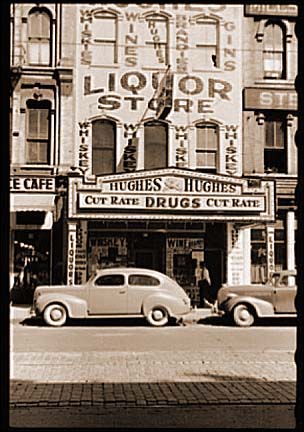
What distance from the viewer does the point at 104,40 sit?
2403 centimetres

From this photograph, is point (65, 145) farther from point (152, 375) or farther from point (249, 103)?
point (152, 375)

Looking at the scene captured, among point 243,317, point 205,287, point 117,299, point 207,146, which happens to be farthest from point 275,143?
point 117,299

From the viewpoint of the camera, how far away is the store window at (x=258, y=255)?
76.4 feet

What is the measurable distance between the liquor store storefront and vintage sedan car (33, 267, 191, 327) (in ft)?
11.5

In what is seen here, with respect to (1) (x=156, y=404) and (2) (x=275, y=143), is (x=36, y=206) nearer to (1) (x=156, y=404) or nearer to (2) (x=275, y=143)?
(2) (x=275, y=143)

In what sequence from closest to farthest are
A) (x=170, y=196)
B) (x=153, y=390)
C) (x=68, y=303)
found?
1. (x=153, y=390)
2. (x=68, y=303)
3. (x=170, y=196)

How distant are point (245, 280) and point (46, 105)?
8.79 meters

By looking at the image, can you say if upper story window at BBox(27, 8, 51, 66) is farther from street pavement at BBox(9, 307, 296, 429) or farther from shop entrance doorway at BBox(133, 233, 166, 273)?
street pavement at BBox(9, 307, 296, 429)

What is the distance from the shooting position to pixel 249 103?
24047 millimetres

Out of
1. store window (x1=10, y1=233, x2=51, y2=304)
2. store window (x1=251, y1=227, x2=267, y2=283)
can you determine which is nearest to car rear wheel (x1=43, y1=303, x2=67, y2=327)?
store window (x1=10, y1=233, x2=51, y2=304)

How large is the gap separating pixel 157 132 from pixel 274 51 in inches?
199

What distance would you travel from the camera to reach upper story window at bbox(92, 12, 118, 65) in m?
24.0

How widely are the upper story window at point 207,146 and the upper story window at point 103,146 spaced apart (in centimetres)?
288

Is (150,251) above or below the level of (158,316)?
above
